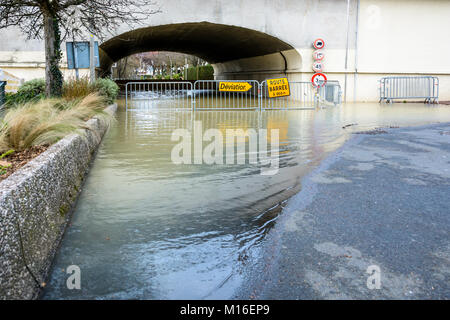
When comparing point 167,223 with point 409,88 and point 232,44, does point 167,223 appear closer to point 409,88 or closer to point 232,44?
point 409,88

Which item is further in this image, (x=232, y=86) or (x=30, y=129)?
(x=232, y=86)

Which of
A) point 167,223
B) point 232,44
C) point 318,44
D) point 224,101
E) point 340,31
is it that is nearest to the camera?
point 167,223

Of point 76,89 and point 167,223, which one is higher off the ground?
point 76,89

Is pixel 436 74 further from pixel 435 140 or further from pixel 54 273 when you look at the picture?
pixel 54 273

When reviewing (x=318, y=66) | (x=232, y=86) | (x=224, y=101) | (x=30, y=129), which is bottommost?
(x=30, y=129)

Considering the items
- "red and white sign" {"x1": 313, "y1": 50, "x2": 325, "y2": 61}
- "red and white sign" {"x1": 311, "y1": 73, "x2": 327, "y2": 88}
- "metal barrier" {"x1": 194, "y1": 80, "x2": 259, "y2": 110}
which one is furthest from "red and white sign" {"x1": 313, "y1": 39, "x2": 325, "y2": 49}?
"metal barrier" {"x1": 194, "y1": 80, "x2": 259, "y2": 110}

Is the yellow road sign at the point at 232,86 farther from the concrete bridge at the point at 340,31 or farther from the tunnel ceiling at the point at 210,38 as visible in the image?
the tunnel ceiling at the point at 210,38

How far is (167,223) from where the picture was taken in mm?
4277

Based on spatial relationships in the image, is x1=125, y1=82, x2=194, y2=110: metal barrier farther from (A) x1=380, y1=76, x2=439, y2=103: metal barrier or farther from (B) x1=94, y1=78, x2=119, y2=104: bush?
(A) x1=380, y1=76, x2=439, y2=103: metal barrier

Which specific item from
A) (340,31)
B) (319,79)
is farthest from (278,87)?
(340,31)

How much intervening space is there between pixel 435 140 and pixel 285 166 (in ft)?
14.0

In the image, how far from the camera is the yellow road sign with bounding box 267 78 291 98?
702 inches

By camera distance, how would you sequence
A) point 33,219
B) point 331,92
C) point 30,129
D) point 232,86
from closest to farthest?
1. point 33,219
2. point 30,129
3. point 232,86
4. point 331,92

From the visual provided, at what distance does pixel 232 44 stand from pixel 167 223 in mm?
23980
